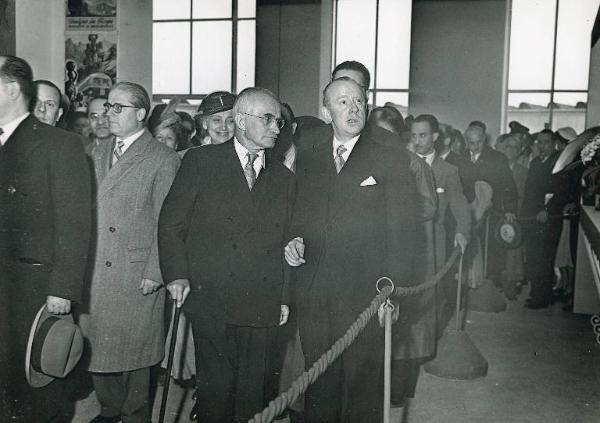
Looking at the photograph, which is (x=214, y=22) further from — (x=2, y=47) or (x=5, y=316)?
(x=5, y=316)

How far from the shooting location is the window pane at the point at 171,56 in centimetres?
1417

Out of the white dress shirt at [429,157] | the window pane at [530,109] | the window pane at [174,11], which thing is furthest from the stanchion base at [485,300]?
the window pane at [174,11]

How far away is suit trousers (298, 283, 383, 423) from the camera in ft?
11.3

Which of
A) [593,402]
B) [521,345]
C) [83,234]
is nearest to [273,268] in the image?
[83,234]

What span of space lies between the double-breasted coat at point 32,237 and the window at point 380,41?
36.6 feet

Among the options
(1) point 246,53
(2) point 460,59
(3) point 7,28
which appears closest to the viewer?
(3) point 7,28

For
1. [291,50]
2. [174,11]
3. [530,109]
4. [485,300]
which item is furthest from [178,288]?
[530,109]

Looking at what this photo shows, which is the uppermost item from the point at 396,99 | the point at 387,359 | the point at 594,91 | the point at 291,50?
the point at 291,50

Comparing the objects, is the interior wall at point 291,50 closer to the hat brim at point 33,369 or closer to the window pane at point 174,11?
the window pane at point 174,11

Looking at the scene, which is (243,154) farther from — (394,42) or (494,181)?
(394,42)

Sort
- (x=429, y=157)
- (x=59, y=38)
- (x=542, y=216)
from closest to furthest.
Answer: (x=429, y=157), (x=59, y=38), (x=542, y=216)

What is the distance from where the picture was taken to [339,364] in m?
3.51

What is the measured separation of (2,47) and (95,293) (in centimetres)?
338

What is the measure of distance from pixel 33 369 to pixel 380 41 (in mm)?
12328
